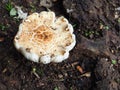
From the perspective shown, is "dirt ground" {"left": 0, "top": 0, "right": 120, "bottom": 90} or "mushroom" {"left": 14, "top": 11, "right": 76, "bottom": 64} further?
"dirt ground" {"left": 0, "top": 0, "right": 120, "bottom": 90}

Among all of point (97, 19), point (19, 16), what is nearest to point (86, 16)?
point (97, 19)

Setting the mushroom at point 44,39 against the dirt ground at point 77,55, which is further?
the dirt ground at point 77,55

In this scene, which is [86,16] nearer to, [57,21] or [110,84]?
[57,21]

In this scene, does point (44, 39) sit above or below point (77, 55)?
above
